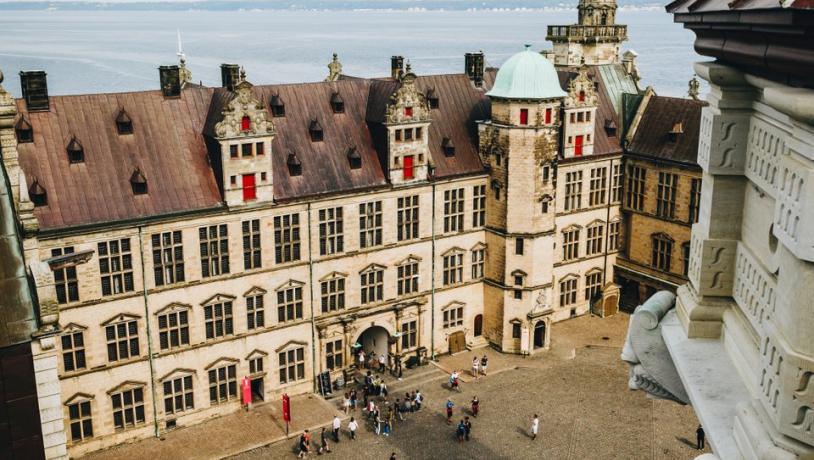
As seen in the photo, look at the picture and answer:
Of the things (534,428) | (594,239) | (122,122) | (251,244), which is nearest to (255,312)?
(251,244)

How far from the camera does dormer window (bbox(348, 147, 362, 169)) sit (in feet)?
127

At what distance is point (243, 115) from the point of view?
3478 cm

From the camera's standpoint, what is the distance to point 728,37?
26.7 feet

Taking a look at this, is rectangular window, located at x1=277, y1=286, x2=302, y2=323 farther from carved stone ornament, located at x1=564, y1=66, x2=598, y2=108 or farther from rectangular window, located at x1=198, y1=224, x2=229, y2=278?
carved stone ornament, located at x1=564, y1=66, x2=598, y2=108

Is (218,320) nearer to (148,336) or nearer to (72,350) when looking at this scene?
(148,336)

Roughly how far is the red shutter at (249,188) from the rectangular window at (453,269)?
1167 centimetres

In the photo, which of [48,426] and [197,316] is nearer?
[48,426]

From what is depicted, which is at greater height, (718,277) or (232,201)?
(718,277)

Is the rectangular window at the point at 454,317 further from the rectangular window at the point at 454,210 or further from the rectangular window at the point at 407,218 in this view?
the rectangular window at the point at 407,218

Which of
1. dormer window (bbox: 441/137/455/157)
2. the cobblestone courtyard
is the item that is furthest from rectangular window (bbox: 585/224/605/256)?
dormer window (bbox: 441/137/455/157)

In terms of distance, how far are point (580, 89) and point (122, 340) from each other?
27.2 meters

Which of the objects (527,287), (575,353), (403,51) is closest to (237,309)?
(527,287)

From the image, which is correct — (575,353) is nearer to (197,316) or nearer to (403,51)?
(197,316)

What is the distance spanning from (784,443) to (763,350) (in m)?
0.83
